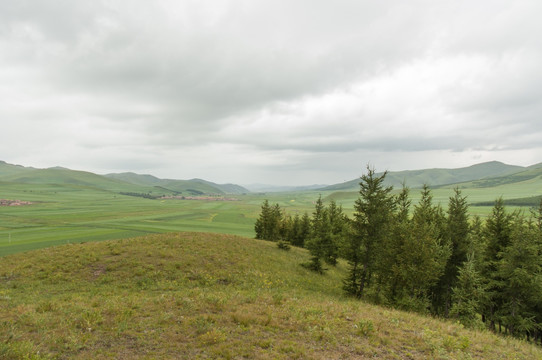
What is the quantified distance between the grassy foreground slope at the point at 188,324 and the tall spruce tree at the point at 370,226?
789 cm

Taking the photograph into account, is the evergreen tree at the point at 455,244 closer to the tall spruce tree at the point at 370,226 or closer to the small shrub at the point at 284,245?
the tall spruce tree at the point at 370,226

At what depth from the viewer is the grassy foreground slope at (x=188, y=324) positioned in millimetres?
9938

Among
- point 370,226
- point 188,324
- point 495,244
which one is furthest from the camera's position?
point 495,244

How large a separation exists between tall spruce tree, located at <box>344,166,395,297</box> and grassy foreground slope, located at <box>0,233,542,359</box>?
7.89 m

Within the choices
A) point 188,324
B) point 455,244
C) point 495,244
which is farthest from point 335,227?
point 188,324

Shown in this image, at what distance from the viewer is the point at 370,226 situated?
2320 centimetres

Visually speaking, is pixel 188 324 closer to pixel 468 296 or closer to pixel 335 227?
pixel 468 296

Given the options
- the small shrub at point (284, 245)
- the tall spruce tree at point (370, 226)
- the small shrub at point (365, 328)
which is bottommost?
the small shrub at point (284, 245)

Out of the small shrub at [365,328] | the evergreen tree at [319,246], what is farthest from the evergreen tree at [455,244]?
the small shrub at [365,328]

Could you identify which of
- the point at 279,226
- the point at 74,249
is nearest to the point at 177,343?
the point at 74,249

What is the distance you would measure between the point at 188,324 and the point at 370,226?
1841 cm

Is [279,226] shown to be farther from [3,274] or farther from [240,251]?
[3,274]

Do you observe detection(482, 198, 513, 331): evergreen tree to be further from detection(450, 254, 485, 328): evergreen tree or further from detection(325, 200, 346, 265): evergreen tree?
detection(325, 200, 346, 265): evergreen tree

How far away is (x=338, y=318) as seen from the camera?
13484mm
